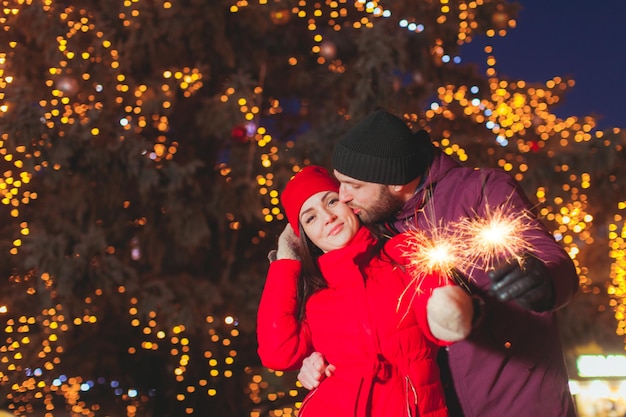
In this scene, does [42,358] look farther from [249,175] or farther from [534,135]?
[534,135]

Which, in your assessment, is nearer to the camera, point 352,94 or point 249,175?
point 249,175

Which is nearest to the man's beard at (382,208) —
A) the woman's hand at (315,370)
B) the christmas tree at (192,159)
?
the woman's hand at (315,370)

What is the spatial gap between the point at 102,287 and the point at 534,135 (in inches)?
150

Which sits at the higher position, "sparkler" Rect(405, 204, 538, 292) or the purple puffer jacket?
"sparkler" Rect(405, 204, 538, 292)

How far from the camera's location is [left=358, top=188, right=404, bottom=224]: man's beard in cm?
265

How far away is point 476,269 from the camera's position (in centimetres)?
246

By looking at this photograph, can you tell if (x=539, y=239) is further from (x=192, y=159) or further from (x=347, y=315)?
(x=192, y=159)

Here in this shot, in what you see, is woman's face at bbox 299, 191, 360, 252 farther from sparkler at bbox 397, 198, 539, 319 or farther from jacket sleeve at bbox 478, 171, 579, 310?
jacket sleeve at bbox 478, 171, 579, 310

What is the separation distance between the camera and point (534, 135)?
6.04 meters

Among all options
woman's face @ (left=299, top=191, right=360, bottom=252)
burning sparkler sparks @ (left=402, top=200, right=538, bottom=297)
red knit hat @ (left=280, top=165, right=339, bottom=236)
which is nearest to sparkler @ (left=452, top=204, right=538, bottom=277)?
burning sparkler sparks @ (left=402, top=200, right=538, bottom=297)

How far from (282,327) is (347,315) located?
265 mm

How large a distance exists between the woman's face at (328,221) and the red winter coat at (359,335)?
52mm

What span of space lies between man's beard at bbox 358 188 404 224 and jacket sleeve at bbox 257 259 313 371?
0.35m

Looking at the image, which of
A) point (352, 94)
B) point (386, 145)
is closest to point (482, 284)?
point (386, 145)
